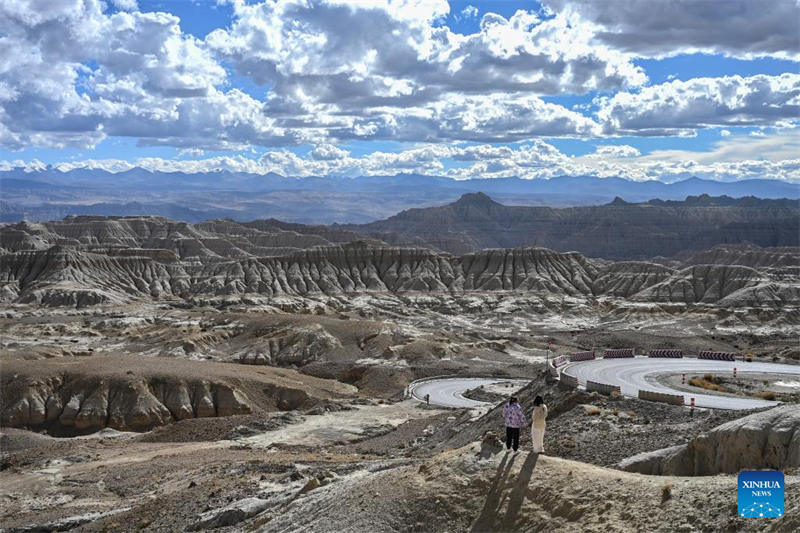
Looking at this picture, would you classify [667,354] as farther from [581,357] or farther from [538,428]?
[538,428]

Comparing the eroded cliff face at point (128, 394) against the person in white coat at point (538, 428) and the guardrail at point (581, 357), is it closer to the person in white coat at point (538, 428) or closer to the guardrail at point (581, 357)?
the guardrail at point (581, 357)

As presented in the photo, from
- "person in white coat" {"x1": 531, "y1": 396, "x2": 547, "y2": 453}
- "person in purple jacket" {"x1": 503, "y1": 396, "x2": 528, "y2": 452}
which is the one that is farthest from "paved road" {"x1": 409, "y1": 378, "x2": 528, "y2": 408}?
"person in white coat" {"x1": 531, "y1": 396, "x2": 547, "y2": 453}

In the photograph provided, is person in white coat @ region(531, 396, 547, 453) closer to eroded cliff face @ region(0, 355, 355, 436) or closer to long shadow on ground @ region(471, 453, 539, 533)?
long shadow on ground @ region(471, 453, 539, 533)

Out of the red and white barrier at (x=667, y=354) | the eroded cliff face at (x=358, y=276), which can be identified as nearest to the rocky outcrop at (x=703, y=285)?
the eroded cliff face at (x=358, y=276)

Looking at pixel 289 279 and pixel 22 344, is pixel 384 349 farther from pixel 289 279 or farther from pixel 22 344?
pixel 289 279

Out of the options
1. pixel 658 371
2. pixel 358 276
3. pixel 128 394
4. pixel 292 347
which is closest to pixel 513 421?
pixel 658 371

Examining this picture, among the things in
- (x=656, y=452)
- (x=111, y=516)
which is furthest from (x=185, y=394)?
(x=656, y=452)
